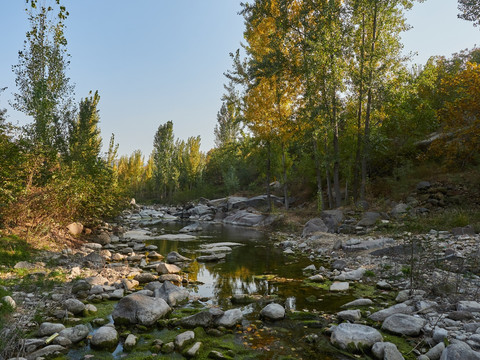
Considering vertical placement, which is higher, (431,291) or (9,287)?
(9,287)

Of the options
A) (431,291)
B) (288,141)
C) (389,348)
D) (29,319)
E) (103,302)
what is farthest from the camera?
(288,141)

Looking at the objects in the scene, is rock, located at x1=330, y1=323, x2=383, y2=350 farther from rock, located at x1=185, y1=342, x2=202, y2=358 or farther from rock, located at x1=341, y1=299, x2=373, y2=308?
rock, located at x1=185, y1=342, x2=202, y2=358

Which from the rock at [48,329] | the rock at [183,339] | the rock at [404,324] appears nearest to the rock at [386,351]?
the rock at [404,324]

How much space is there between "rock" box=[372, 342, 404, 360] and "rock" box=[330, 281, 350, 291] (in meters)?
2.56

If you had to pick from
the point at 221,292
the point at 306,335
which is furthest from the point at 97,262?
the point at 306,335

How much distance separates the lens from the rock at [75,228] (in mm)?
10703

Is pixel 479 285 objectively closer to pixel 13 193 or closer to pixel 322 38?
pixel 13 193

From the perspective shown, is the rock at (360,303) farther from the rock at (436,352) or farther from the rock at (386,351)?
the rock at (436,352)

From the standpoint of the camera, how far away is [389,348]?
10.9ft

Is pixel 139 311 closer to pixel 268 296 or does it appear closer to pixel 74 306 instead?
pixel 74 306

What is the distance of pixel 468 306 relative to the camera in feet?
13.8

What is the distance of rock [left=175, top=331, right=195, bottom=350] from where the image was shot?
3.75 metres

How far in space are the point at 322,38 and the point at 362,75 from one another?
248 cm

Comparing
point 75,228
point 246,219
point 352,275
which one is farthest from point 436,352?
point 246,219
